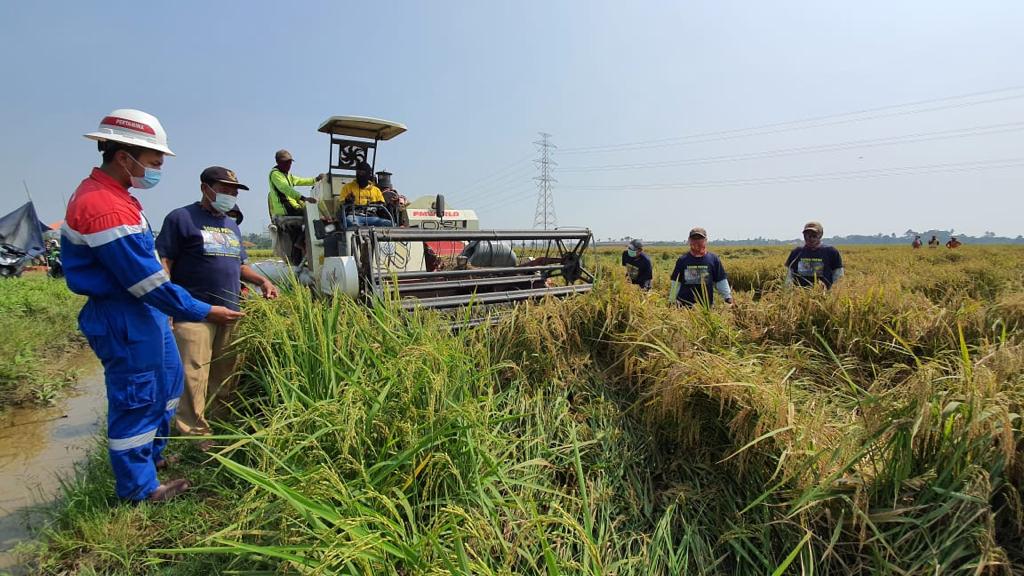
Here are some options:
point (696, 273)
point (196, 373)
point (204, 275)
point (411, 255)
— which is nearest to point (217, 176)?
point (204, 275)

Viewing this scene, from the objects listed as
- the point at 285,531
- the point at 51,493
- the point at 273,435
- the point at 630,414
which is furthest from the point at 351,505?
the point at 51,493

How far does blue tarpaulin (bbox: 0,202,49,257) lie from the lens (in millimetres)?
17703

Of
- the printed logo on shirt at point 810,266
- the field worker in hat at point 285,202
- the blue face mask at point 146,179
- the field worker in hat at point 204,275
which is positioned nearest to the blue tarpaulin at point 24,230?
the field worker in hat at point 285,202

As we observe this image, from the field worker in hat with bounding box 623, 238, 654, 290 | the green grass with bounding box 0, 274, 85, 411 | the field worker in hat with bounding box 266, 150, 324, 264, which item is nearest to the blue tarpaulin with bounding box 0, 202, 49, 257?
the green grass with bounding box 0, 274, 85, 411

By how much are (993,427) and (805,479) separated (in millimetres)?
567

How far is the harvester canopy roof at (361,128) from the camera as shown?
6023 mm

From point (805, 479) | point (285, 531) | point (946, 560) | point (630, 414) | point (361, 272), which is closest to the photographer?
point (946, 560)

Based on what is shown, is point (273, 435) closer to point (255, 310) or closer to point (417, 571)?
point (417, 571)

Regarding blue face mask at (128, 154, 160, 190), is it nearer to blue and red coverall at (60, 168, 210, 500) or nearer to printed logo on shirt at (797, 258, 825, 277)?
blue and red coverall at (60, 168, 210, 500)

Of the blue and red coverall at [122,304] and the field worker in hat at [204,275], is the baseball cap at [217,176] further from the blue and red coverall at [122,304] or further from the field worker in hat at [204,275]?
the blue and red coverall at [122,304]

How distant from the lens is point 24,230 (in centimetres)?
1833

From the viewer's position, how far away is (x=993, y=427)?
1.43 m

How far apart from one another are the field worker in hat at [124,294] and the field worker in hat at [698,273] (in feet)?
14.2

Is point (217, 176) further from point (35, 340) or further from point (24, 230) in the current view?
point (24, 230)
